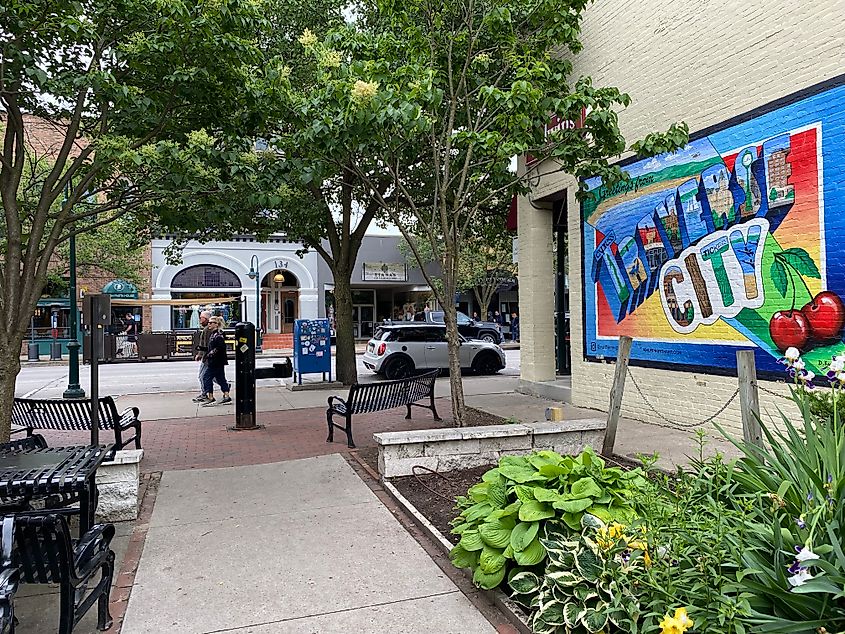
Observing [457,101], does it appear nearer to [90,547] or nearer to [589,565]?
[589,565]

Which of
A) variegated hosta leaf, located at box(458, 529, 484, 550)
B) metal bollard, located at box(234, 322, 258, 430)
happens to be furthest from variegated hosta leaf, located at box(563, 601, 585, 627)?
metal bollard, located at box(234, 322, 258, 430)

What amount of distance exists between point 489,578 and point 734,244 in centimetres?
574

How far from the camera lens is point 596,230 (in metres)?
10.1

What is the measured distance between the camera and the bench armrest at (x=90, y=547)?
3.25 metres

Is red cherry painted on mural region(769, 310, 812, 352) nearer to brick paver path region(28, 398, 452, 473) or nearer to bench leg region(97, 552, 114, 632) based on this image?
brick paver path region(28, 398, 452, 473)

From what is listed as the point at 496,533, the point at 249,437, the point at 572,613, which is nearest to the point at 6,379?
the point at 249,437

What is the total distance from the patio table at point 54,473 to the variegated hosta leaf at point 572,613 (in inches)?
110

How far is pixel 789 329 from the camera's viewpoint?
680cm

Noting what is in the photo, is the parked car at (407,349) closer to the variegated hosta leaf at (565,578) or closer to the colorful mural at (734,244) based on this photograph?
the colorful mural at (734,244)

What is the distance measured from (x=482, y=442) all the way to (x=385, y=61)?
459 centimetres

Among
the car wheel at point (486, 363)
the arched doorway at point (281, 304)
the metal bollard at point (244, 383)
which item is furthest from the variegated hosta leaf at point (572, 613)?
the arched doorway at point (281, 304)

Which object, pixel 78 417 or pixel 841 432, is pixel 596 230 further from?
pixel 78 417

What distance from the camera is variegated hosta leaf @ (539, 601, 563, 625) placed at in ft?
9.92

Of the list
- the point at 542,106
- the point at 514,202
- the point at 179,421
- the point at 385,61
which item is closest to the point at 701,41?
the point at 542,106
